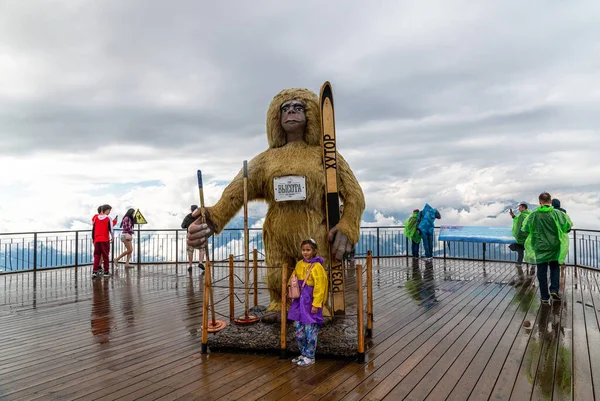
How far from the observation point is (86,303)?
18.4 ft

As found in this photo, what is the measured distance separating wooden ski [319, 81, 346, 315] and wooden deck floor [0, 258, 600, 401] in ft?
2.10

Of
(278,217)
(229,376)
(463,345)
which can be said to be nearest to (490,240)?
(463,345)

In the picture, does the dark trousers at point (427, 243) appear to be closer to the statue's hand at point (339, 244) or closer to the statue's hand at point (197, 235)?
the statue's hand at point (339, 244)

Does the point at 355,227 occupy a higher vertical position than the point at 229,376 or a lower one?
higher

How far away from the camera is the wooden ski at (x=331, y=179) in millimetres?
3674

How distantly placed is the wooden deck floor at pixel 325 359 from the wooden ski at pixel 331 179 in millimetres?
642

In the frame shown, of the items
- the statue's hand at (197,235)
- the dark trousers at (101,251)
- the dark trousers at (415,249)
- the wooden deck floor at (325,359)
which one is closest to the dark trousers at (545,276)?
the wooden deck floor at (325,359)

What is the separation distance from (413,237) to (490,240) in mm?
1892

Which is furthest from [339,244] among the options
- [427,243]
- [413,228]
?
[427,243]

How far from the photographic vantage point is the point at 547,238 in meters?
5.13

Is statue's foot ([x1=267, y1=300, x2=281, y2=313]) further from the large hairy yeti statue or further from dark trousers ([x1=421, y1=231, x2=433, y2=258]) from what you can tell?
dark trousers ([x1=421, y1=231, x2=433, y2=258])

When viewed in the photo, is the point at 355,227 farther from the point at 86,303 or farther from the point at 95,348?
the point at 86,303

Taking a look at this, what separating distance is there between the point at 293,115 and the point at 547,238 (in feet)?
12.5

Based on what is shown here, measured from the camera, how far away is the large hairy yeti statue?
12.1 feet
